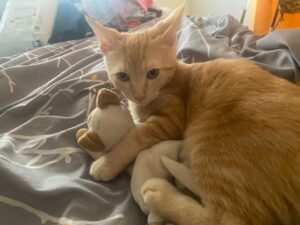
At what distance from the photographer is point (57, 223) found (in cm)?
83

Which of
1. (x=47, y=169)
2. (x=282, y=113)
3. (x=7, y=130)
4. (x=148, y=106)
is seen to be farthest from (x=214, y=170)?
(x=7, y=130)

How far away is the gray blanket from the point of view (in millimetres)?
874

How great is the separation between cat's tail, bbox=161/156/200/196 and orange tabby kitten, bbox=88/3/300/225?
24 millimetres

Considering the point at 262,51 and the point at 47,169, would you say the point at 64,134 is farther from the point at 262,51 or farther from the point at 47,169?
the point at 262,51

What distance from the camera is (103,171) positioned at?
98cm

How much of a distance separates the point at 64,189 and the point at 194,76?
594 mm

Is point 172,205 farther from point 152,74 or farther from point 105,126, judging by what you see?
point 152,74

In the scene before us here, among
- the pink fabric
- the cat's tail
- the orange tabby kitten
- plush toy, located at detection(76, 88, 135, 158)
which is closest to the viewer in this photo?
the orange tabby kitten

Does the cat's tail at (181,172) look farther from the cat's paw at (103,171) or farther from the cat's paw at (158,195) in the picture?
the cat's paw at (103,171)

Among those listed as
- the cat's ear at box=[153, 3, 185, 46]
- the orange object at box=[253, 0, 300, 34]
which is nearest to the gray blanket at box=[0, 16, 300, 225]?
the cat's ear at box=[153, 3, 185, 46]

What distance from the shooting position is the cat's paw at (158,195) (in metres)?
0.86

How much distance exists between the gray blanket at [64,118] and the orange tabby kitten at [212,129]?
0.09 meters

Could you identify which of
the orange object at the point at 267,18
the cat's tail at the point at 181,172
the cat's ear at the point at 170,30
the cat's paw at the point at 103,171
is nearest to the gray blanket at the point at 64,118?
the cat's paw at the point at 103,171

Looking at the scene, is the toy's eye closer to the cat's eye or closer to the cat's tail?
the cat's eye
